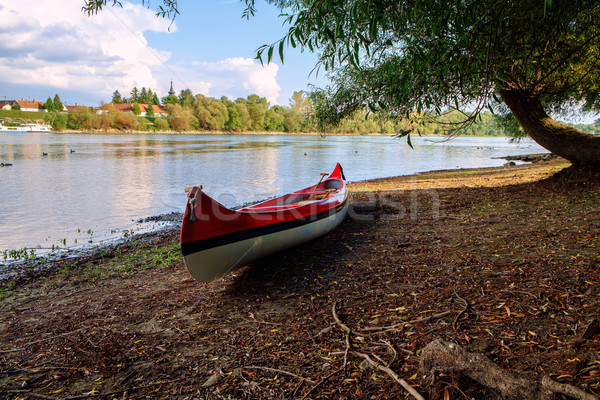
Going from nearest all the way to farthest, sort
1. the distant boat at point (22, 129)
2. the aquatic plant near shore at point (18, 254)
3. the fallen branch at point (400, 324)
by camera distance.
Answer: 1. the fallen branch at point (400, 324)
2. the aquatic plant near shore at point (18, 254)
3. the distant boat at point (22, 129)

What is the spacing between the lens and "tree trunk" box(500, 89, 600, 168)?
29.9 feet

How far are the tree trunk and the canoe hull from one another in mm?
7319

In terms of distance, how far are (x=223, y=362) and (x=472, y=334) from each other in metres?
2.11

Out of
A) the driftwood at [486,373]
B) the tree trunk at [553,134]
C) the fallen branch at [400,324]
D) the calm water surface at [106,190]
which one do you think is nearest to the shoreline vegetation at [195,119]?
the calm water surface at [106,190]

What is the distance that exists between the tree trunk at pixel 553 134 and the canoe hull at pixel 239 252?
7319 mm

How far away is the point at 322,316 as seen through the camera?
150 inches

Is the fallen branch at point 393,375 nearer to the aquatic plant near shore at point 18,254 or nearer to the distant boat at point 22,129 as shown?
the aquatic plant near shore at point 18,254

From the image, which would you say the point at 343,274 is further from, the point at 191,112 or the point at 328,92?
the point at 191,112

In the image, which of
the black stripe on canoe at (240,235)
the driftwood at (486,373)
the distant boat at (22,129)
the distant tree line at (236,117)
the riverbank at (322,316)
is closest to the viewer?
the driftwood at (486,373)

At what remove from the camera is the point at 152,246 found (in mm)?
8367

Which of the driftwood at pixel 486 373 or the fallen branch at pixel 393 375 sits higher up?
the driftwood at pixel 486 373

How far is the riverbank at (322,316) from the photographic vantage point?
275 centimetres

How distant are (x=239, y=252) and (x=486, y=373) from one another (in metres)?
3.24

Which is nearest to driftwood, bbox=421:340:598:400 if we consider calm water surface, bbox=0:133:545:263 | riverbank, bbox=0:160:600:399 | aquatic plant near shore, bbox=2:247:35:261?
riverbank, bbox=0:160:600:399
